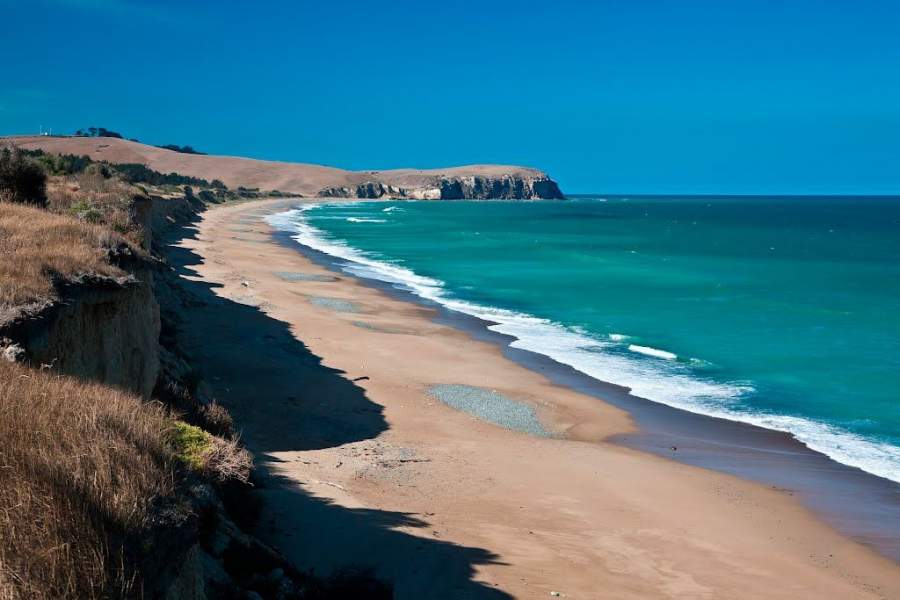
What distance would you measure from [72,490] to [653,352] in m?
24.2

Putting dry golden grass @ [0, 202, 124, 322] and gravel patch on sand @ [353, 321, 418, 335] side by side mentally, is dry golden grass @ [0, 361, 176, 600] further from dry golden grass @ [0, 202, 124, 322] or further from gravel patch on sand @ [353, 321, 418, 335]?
gravel patch on sand @ [353, 321, 418, 335]

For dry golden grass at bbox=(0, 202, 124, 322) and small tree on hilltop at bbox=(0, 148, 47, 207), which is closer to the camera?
dry golden grass at bbox=(0, 202, 124, 322)

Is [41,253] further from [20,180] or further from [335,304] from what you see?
[335,304]

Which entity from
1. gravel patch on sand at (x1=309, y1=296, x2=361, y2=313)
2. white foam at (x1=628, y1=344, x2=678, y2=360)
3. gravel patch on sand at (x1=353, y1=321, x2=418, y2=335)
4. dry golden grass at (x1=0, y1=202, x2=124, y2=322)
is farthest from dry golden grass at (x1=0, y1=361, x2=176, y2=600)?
gravel patch on sand at (x1=309, y1=296, x2=361, y2=313)

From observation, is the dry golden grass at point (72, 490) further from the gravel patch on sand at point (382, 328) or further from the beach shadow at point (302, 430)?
the gravel patch on sand at point (382, 328)

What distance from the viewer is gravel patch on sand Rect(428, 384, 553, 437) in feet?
58.1

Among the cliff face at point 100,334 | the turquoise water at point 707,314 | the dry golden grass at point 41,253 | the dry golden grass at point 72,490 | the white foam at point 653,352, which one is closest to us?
the dry golden grass at point 72,490

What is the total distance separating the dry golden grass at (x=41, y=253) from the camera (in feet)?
28.4

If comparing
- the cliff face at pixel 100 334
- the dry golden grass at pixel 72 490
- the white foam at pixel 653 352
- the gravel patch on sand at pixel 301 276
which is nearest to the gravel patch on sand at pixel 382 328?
the white foam at pixel 653 352

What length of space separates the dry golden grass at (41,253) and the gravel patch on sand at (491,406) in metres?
8.72

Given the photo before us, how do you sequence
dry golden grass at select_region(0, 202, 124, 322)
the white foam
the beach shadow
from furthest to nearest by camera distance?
the white foam, the beach shadow, dry golden grass at select_region(0, 202, 124, 322)

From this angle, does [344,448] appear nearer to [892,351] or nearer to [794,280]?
[892,351]

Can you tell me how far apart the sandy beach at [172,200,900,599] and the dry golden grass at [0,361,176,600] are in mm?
4883

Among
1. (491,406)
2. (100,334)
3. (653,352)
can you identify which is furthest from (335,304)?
(100,334)
